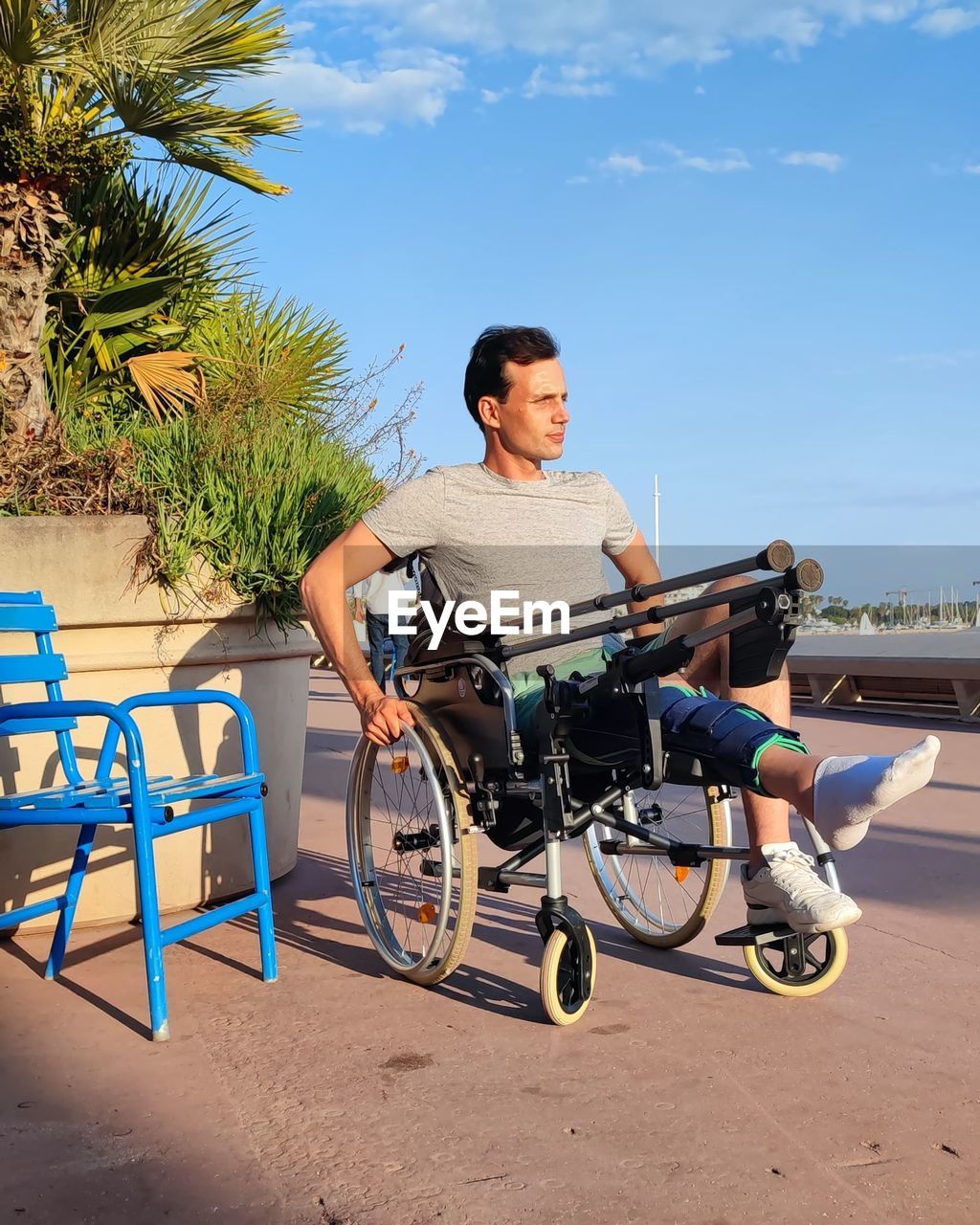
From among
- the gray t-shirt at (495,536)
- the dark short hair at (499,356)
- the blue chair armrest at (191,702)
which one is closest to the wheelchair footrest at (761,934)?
the gray t-shirt at (495,536)

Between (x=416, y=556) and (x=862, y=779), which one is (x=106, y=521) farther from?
(x=862, y=779)

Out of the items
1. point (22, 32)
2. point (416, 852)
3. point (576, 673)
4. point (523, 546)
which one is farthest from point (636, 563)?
point (22, 32)

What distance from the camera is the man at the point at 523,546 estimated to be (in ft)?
8.36

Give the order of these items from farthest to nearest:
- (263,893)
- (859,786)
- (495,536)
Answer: (495,536) < (263,893) < (859,786)

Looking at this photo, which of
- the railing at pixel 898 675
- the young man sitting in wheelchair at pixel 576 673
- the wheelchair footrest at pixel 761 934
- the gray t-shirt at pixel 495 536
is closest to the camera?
the young man sitting in wheelchair at pixel 576 673

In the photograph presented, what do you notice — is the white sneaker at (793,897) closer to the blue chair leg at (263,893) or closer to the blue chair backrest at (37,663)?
the blue chair leg at (263,893)

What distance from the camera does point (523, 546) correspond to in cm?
289

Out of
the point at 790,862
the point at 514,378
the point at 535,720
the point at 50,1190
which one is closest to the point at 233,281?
the point at 514,378

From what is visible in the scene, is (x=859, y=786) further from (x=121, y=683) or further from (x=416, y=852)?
(x=121, y=683)

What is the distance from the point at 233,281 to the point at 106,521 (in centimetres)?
296

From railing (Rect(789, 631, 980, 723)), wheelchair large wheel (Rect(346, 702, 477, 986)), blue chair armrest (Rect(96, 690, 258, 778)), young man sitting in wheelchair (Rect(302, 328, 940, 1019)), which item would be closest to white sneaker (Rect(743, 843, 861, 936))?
young man sitting in wheelchair (Rect(302, 328, 940, 1019))

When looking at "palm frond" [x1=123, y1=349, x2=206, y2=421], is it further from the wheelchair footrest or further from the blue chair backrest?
the wheelchair footrest

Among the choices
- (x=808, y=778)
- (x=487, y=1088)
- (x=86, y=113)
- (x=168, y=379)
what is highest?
(x=86, y=113)

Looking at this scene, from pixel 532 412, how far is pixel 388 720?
0.83 m
